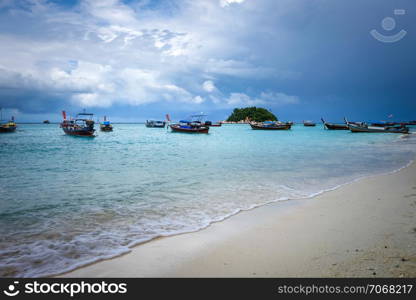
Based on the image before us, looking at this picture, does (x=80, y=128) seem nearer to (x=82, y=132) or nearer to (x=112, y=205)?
(x=82, y=132)

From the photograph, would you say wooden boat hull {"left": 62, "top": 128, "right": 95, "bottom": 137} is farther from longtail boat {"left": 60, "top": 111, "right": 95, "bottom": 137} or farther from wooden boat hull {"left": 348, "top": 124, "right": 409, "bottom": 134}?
wooden boat hull {"left": 348, "top": 124, "right": 409, "bottom": 134}

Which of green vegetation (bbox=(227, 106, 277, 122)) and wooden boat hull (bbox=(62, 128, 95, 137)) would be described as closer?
wooden boat hull (bbox=(62, 128, 95, 137))

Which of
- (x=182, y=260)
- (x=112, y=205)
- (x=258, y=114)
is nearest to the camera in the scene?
(x=182, y=260)

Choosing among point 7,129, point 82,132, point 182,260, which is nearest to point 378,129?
point 82,132

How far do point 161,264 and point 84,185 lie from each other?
786 cm

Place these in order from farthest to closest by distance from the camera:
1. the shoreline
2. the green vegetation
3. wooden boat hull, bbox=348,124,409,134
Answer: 1. the green vegetation
2. wooden boat hull, bbox=348,124,409,134
3. the shoreline

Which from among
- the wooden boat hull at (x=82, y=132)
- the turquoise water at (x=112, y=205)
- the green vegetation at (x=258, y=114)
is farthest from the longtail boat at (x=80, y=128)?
the green vegetation at (x=258, y=114)

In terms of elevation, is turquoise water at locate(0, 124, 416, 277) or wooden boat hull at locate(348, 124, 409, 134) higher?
wooden boat hull at locate(348, 124, 409, 134)

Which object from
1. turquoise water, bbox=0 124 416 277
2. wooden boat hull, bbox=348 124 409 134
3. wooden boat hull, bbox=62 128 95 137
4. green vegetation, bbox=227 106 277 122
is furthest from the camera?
green vegetation, bbox=227 106 277 122

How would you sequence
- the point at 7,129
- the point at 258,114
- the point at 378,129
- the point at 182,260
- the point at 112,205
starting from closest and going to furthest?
1. the point at 182,260
2. the point at 112,205
3. the point at 378,129
4. the point at 7,129
5. the point at 258,114

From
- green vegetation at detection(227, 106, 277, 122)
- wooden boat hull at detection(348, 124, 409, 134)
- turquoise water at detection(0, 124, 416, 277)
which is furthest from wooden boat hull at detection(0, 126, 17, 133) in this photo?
green vegetation at detection(227, 106, 277, 122)

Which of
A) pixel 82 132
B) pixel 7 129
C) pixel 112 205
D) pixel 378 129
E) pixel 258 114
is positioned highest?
pixel 258 114

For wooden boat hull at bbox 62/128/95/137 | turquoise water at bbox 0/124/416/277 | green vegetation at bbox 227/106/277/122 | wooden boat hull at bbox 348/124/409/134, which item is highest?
green vegetation at bbox 227/106/277/122

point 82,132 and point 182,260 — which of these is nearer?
point 182,260
